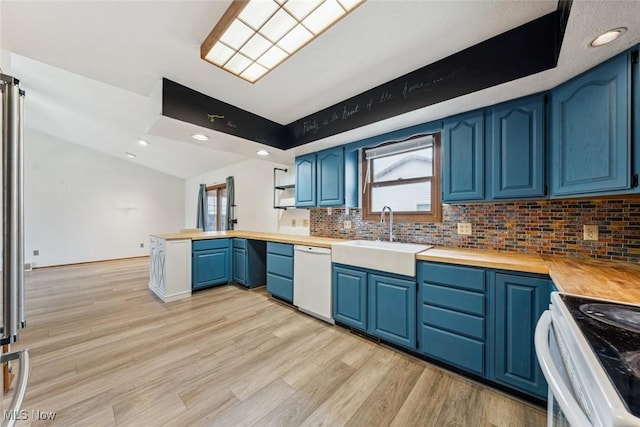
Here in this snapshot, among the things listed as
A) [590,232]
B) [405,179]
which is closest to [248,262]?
[405,179]

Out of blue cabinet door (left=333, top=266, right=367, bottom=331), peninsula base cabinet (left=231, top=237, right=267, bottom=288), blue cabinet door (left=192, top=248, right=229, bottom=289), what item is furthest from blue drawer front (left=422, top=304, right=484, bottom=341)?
blue cabinet door (left=192, top=248, right=229, bottom=289)

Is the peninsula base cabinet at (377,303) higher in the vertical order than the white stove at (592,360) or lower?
lower

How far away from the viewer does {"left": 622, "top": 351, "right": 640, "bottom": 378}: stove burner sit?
1.73 ft

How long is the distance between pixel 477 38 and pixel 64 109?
5689 mm

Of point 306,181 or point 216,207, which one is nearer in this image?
point 306,181

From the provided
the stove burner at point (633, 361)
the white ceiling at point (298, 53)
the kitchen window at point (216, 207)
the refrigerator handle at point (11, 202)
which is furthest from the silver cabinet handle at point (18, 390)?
the kitchen window at point (216, 207)

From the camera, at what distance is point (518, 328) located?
143 centimetres

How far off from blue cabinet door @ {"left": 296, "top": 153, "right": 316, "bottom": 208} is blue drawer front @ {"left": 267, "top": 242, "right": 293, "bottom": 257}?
2.08ft

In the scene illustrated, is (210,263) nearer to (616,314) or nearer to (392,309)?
(392,309)

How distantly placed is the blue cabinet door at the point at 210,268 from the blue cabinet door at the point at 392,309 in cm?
252

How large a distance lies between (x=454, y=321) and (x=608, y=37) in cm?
174

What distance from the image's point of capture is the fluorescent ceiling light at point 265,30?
1292mm

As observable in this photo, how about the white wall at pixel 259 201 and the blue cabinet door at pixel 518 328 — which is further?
the white wall at pixel 259 201

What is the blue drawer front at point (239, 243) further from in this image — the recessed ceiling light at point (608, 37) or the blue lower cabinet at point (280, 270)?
the recessed ceiling light at point (608, 37)
